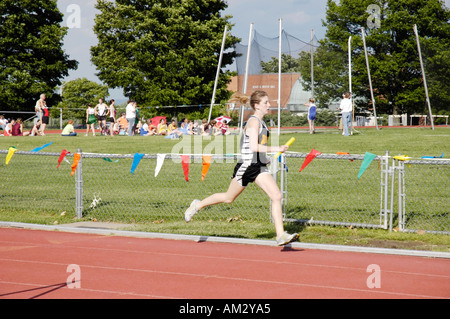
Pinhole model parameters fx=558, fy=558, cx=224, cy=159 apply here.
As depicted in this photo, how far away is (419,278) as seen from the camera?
624 centimetres

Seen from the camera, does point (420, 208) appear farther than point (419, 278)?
Yes

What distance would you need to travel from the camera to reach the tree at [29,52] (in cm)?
4838

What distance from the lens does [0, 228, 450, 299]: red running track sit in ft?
18.4

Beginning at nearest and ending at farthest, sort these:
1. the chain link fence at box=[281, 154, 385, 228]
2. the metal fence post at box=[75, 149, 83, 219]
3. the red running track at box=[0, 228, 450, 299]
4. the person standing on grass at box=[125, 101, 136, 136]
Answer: the red running track at box=[0, 228, 450, 299]
the chain link fence at box=[281, 154, 385, 228]
the metal fence post at box=[75, 149, 83, 219]
the person standing on grass at box=[125, 101, 136, 136]

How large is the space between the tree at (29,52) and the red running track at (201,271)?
4325 centimetres

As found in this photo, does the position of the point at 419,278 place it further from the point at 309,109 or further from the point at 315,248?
the point at 309,109

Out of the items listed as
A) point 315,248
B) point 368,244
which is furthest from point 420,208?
point 315,248

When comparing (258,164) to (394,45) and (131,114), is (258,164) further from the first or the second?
(394,45)

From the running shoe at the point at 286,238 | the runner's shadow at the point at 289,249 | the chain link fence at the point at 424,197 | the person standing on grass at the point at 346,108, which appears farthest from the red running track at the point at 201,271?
the person standing on grass at the point at 346,108

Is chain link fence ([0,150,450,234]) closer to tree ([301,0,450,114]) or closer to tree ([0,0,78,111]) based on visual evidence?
tree ([301,0,450,114])

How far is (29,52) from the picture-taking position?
5069cm

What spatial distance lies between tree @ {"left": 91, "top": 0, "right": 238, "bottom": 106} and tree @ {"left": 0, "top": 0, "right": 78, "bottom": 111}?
16.6 ft

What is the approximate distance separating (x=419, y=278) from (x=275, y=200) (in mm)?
1972

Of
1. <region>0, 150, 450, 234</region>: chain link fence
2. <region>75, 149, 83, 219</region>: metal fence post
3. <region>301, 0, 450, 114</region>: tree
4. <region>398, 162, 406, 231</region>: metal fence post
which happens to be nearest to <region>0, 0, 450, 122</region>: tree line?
<region>301, 0, 450, 114</region>: tree
